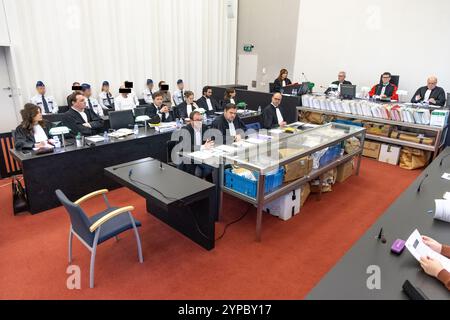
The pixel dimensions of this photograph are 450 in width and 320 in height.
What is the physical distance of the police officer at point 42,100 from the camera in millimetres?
6164

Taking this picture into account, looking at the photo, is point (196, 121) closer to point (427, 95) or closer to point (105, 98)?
point (105, 98)

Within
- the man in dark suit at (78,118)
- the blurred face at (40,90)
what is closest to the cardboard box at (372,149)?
the man in dark suit at (78,118)

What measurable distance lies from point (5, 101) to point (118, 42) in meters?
2.87

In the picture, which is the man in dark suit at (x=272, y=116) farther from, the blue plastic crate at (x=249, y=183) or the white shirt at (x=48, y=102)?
the white shirt at (x=48, y=102)

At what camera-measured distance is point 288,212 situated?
3.89 metres

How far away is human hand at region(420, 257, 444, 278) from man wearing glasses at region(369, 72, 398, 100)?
240 inches

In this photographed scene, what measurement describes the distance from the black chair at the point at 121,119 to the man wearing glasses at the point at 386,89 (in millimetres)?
5542

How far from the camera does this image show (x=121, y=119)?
5219mm

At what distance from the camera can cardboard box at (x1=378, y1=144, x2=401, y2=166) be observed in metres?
6.04

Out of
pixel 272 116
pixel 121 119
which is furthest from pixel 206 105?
pixel 121 119

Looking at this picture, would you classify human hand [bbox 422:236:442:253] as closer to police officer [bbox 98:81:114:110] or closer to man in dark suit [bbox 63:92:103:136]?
man in dark suit [bbox 63:92:103:136]
